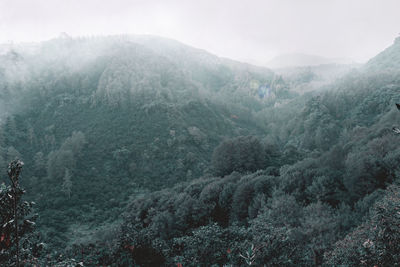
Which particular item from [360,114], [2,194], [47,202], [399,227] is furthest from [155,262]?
[360,114]

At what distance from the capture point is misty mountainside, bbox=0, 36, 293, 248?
154ft

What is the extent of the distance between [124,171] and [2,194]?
5079 cm

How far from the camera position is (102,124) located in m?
67.6

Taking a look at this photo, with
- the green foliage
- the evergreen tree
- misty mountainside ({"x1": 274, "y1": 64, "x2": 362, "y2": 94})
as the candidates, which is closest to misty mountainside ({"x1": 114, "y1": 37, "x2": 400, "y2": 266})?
the green foliage

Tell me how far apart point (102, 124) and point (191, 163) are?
2650 cm

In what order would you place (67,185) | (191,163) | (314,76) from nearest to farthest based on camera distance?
1. (67,185)
2. (191,163)
3. (314,76)

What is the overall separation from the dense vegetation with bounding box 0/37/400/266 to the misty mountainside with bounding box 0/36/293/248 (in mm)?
351

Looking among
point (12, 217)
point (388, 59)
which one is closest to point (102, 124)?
point (12, 217)

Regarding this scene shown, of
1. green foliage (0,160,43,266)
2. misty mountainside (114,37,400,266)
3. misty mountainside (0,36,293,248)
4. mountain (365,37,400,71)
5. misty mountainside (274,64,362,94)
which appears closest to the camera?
green foliage (0,160,43,266)

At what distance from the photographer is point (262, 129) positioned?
8625cm

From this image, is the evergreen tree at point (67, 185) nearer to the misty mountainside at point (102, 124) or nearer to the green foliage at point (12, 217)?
the misty mountainside at point (102, 124)

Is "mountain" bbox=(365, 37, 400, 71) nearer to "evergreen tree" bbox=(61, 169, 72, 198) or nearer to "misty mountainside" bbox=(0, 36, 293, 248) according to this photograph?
"misty mountainside" bbox=(0, 36, 293, 248)

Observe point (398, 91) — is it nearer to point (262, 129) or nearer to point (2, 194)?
point (262, 129)

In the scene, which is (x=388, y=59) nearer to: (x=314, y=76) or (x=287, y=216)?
(x=314, y=76)
